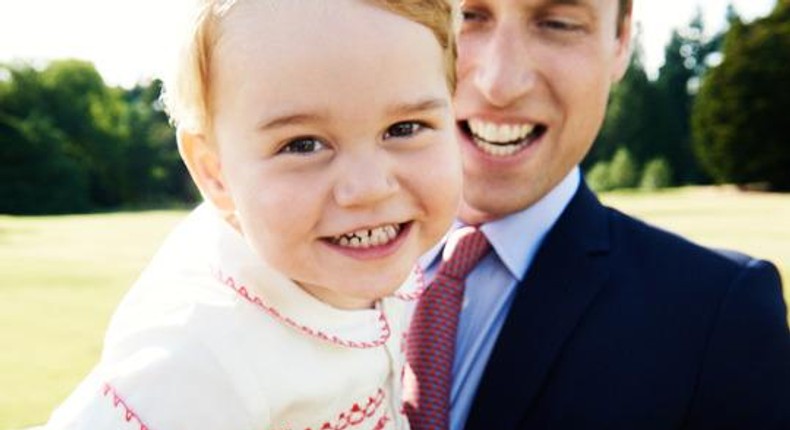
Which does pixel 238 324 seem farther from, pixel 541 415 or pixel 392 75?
pixel 541 415

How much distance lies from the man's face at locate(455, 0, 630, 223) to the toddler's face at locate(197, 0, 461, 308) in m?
0.80

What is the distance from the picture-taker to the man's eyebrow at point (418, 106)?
1.76 m

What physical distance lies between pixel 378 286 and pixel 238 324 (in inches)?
12.3

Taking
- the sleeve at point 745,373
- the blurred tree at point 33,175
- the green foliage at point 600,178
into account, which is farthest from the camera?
the green foliage at point 600,178

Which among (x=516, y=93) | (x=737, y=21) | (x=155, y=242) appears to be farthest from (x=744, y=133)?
(x=516, y=93)

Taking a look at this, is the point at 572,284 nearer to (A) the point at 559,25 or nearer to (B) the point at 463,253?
(B) the point at 463,253

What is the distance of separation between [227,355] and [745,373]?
1358 millimetres

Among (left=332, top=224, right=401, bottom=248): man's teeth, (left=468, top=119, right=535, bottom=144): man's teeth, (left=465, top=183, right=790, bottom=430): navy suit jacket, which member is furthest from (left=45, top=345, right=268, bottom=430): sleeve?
(left=468, top=119, right=535, bottom=144): man's teeth

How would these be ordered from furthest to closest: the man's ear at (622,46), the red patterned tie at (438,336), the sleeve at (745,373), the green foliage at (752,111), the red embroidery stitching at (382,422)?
the green foliage at (752,111), the man's ear at (622,46), the red patterned tie at (438,336), the sleeve at (745,373), the red embroidery stitching at (382,422)

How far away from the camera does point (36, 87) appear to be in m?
58.6

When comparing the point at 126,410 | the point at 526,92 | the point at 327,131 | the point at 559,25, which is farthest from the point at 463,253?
the point at 126,410

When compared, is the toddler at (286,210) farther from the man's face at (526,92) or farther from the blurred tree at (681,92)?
the blurred tree at (681,92)

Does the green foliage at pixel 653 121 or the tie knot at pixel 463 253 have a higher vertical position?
the tie knot at pixel 463 253

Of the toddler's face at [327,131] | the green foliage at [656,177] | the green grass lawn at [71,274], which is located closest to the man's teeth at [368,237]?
the toddler's face at [327,131]
